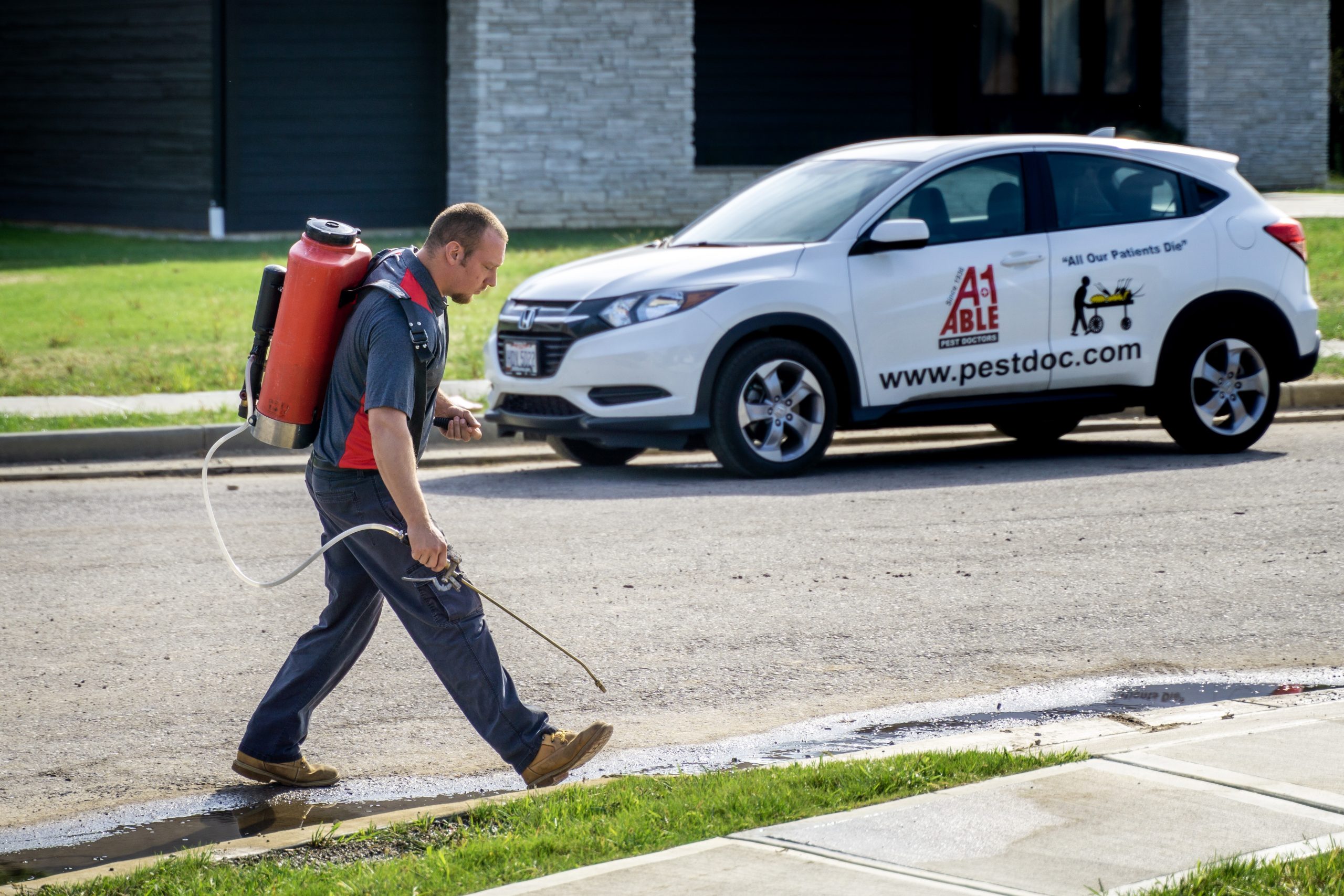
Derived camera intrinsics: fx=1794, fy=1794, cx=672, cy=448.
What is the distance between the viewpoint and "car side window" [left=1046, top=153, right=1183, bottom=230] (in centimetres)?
1051

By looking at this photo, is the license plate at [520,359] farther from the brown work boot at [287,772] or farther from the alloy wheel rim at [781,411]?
the brown work boot at [287,772]

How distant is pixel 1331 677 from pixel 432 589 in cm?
316

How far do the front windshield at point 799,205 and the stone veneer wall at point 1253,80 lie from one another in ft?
67.6

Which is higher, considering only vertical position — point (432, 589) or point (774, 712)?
point (432, 589)

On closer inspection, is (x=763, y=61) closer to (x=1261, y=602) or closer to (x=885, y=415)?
(x=885, y=415)

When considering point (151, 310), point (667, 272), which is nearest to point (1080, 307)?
point (667, 272)

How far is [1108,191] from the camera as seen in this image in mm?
10656

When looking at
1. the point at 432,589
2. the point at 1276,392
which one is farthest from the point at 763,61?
the point at 432,589

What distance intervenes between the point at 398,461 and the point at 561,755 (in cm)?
92

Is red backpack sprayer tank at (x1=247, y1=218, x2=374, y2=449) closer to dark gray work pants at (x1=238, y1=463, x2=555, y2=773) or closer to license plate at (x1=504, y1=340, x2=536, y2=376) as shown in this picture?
dark gray work pants at (x1=238, y1=463, x2=555, y2=773)

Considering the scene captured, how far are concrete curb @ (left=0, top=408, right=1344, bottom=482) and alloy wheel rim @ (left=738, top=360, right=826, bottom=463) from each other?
4.03ft

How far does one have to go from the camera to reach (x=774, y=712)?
572 cm

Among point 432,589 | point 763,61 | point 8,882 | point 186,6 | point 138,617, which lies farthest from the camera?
point 763,61

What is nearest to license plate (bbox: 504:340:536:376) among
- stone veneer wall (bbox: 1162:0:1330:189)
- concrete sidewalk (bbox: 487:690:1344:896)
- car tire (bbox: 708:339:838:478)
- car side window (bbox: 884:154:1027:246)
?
car tire (bbox: 708:339:838:478)
